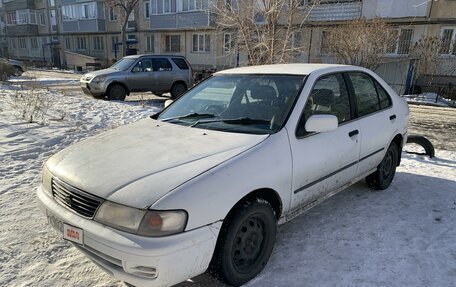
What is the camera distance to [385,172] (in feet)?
14.8

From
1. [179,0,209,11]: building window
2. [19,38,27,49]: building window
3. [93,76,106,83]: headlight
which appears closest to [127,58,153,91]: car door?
[93,76,106,83]: headlight

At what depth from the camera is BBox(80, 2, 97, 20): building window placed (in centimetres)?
3478

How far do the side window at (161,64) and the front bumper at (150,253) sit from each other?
38.0 feet

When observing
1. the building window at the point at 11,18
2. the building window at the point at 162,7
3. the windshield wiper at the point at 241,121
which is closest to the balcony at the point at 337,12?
the building window at the point at 162,7

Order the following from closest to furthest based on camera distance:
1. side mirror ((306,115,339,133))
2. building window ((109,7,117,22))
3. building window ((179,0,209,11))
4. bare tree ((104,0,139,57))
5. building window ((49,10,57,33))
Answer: side mirror ((306,115,339,133))
building window ((179,0,209,11))
bare tree ((104,0,139,57))
building window ((109,7,117,22))
building window ((49,10,57,33))

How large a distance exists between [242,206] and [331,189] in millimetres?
1330

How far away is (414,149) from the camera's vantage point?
6574mm

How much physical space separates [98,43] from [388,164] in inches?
1498

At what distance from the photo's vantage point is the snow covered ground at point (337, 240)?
2697 millimetres

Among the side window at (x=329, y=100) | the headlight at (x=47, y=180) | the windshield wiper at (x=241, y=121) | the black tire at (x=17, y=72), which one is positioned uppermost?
the side window at (x=329, y=100)

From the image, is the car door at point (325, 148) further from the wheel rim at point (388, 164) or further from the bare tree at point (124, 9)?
the bare tree at point (124, 9)

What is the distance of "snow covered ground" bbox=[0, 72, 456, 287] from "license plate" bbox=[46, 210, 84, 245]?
488 mm

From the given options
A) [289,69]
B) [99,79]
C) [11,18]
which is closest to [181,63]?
[99,79]

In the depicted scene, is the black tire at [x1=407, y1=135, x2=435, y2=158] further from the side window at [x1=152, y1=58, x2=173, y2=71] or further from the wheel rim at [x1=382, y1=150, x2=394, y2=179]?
the side window at [x1=152, y1=58, x2=173, y2=71]
